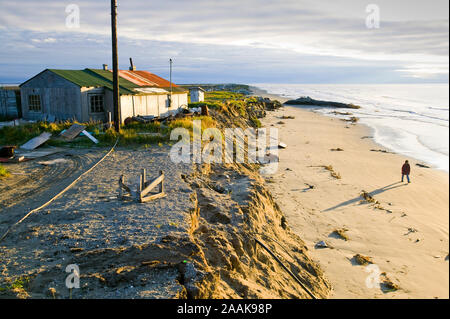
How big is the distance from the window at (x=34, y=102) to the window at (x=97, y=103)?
3886 mm

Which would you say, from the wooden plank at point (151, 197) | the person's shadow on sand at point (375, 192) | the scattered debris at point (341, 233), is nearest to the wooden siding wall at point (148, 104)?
the wooden plank at point (151, 197)

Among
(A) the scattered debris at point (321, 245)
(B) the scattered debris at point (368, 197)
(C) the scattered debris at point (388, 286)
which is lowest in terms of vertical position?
(C) the scattered debris at point (388, 286)

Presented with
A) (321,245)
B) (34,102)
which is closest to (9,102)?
(34,102)

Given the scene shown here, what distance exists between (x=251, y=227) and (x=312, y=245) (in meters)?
2.80

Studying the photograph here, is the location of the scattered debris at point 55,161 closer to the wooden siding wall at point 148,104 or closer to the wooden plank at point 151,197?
the wooden plank at point 151,197

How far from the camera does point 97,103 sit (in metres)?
23.4

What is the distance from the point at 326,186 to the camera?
17.3 m

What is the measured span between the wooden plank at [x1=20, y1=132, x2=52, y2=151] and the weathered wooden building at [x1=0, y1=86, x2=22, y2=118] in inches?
358

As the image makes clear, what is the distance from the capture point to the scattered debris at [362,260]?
10.4 m

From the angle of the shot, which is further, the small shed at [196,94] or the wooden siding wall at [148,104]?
the small shed at [196,94]

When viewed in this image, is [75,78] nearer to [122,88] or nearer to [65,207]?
[122,88]

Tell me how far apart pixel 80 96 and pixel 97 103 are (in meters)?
1.42

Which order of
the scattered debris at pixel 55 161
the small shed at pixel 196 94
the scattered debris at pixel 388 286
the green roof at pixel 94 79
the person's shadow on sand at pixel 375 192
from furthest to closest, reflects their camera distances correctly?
the small shed at pixel 196 94 → the green roof at pixel 94 79 → the person's shadow on sand at pixel 375 192 → the scattered debris at pixel 55 161 → the scattered debris at pixel 388 286
